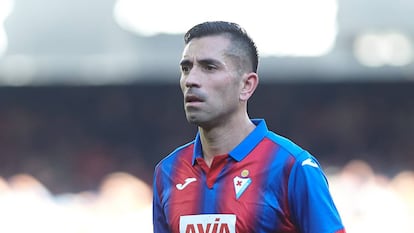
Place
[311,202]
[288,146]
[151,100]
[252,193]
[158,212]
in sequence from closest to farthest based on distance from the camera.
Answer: [311,202], [252,193], [288,146], [158,212], [151,100]

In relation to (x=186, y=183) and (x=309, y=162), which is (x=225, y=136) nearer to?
(x=186, y=183)

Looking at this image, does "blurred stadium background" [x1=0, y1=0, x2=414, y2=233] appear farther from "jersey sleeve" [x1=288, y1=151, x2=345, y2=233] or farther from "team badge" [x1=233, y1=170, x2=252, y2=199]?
"jersey sleeve" [x1=288, y1=151, x2=345, y2=233]

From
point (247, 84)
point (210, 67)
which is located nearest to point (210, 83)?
point (210, 67)

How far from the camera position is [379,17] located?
12.0m

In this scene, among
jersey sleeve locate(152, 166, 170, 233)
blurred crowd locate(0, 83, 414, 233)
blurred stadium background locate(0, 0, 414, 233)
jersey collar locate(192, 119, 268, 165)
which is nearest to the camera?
jersey collar locate(192, 119, 268, 165)

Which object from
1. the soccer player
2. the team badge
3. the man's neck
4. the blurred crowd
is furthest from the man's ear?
the blurred crowd

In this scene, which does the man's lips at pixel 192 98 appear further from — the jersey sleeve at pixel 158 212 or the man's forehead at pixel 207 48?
the jersey sleeve at pixel 158 212

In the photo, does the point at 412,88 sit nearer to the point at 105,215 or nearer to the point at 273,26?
the point at 273,26

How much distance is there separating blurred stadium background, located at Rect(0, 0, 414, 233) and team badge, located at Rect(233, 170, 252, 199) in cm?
675

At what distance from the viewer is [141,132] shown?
1330 centimetres

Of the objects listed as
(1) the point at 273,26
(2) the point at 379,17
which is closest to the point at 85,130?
(1) the point at 273,26

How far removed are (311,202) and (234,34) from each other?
71cm

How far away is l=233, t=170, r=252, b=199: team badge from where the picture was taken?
386cm

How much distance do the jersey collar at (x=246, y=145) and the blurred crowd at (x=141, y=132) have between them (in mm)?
7814
